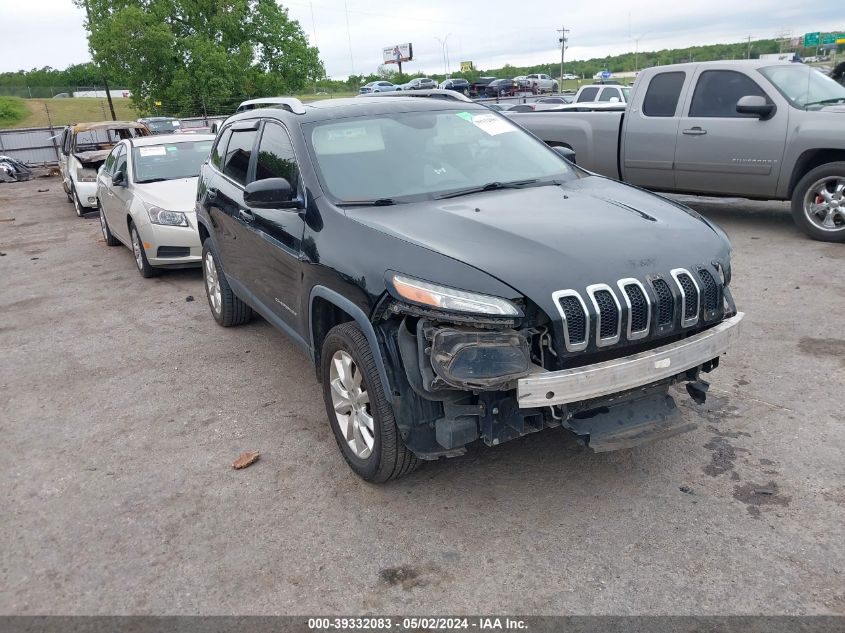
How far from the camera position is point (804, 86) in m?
8.33

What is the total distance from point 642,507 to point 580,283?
1136 millimetres

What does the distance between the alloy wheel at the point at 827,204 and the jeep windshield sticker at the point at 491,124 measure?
15.1 feet

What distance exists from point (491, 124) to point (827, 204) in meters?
4.91

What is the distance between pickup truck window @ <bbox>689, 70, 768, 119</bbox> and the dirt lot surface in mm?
3782

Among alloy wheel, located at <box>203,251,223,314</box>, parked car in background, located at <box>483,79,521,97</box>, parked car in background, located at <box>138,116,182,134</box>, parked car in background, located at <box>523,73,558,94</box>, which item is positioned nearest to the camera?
alloy wheel, located at <box>203,251,223,314</box>

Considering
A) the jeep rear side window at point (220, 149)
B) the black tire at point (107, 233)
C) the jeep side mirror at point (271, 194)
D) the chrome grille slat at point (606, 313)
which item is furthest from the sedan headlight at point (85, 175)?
the chrome grille slat at point (606, 313)

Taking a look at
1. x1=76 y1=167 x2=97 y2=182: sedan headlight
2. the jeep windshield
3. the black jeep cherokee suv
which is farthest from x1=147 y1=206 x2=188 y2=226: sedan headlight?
x1=76 y1=167 x2=97 y2=182: sedan headlight

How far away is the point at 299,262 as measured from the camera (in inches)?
159

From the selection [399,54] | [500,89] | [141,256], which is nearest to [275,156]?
[141,256]

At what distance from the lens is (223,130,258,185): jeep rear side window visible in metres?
5.13

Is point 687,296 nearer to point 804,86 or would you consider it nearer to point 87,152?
point 804,86

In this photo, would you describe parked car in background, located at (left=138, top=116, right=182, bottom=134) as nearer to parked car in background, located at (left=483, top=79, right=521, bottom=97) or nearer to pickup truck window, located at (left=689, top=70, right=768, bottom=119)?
pickup truck window, located at (left=689, top=70, right=768, bottom=119)

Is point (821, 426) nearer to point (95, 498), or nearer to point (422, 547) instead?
point (422, 547)

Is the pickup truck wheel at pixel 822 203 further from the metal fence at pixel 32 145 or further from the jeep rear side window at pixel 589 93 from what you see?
the metal fence at pixel 32 145
